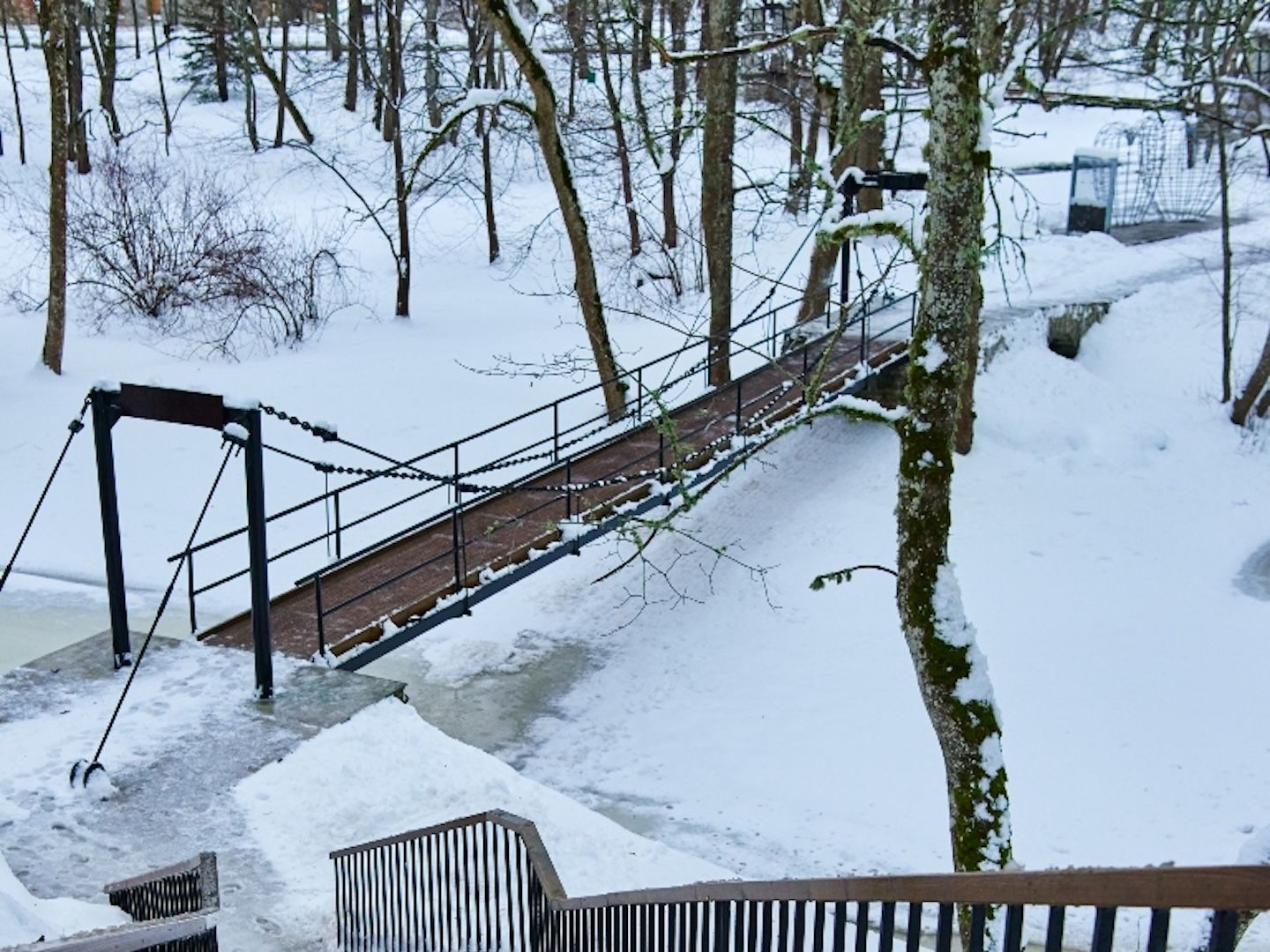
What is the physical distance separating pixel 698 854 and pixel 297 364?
43.3 feet

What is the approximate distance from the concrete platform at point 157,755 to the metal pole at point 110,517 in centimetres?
23

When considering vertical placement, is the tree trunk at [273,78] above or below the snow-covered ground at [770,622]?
above

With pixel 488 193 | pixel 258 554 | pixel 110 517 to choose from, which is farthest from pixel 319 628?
pixel 488 193

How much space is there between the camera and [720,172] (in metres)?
19.8

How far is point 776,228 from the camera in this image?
3005 centimetres

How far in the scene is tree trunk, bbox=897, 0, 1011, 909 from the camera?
25.3ft

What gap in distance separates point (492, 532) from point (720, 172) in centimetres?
823

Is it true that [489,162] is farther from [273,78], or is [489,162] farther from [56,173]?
[56,173]

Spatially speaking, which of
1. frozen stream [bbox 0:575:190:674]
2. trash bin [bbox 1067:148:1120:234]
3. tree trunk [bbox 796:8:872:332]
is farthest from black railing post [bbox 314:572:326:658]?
trash bin [bbox 1067:148:1120:234]

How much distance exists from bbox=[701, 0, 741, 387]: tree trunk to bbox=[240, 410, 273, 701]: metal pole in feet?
30.8

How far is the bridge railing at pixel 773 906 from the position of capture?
6.66 feet

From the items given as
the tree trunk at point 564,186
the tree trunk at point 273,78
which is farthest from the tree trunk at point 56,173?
the tree trunk at point 273,78

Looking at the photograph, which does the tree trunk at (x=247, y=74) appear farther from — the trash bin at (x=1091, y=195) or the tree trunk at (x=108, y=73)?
the trash bin at (x=1091, y=195)

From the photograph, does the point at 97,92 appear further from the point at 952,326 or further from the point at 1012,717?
the point at 952,326
